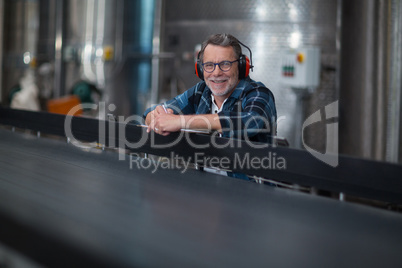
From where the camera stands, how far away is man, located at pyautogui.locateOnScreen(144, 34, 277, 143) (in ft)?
5.46

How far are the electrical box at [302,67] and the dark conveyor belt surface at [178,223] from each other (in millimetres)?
2610

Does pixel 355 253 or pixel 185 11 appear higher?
pixel 185 11

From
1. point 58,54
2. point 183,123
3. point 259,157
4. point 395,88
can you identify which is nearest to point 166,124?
point 183,123

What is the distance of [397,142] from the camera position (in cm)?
349

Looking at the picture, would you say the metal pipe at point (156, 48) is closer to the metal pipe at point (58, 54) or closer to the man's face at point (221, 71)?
the metal pipe at point (58, 54)

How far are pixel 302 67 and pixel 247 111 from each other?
7.50ft

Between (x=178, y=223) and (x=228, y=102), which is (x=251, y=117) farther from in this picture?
(x=178, y=223)

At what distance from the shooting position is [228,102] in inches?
70.9

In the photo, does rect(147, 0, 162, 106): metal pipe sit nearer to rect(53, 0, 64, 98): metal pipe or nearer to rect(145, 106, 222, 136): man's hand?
rect(53, 0, 64, 98): metal pipe

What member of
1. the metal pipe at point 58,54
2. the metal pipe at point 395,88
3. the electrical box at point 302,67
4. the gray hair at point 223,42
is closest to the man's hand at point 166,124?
the gray hair at point 223,42

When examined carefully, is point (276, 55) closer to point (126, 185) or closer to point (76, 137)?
point (76, 137)

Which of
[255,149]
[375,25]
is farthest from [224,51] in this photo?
[375,25]

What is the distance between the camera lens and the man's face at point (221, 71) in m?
1.75

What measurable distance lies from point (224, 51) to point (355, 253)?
3.69ft
